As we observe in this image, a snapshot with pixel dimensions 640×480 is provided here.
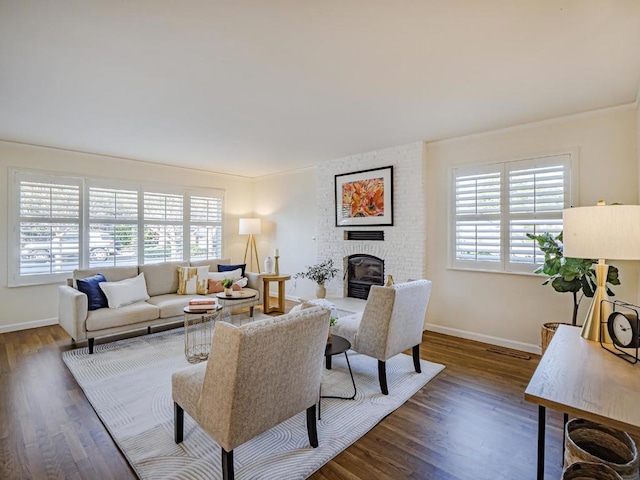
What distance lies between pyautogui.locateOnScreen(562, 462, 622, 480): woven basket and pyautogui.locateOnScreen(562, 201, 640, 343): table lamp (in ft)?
2.19

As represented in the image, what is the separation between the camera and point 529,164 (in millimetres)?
3664

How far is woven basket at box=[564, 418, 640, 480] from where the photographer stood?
4.59 feet

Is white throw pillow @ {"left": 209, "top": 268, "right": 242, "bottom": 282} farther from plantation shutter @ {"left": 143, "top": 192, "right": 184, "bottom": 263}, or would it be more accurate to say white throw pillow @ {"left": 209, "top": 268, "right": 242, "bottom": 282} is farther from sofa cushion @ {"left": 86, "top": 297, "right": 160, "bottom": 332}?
plantation shutter @ {"left": 143, "top": 192, "right": 184, "bottom": 263}

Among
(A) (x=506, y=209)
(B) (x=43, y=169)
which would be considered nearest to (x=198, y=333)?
(B) (x=43, y=169)

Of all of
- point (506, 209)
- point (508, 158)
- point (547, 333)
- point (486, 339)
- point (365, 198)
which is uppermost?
point (508, 158)

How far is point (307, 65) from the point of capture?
2445 millimetres

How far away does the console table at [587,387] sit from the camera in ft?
3.57

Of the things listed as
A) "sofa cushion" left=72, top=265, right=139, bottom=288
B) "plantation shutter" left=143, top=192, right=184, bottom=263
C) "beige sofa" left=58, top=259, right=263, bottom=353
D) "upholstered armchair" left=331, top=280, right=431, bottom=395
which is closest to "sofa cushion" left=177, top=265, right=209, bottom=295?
"beige sofa" left=58, top=259, right=263, bottom=353

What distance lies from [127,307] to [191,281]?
957 mm

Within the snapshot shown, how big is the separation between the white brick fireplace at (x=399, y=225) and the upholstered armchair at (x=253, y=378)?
9.52ft

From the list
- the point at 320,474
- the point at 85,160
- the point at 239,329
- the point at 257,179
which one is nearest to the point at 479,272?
the point at 320,474

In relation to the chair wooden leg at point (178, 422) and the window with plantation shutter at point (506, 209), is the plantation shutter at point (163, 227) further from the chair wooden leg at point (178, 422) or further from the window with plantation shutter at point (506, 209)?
the window with plantation shutter at point (506, 209)

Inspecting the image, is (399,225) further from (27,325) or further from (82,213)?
(27,325)

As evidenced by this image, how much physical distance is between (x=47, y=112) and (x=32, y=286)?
2.64m
